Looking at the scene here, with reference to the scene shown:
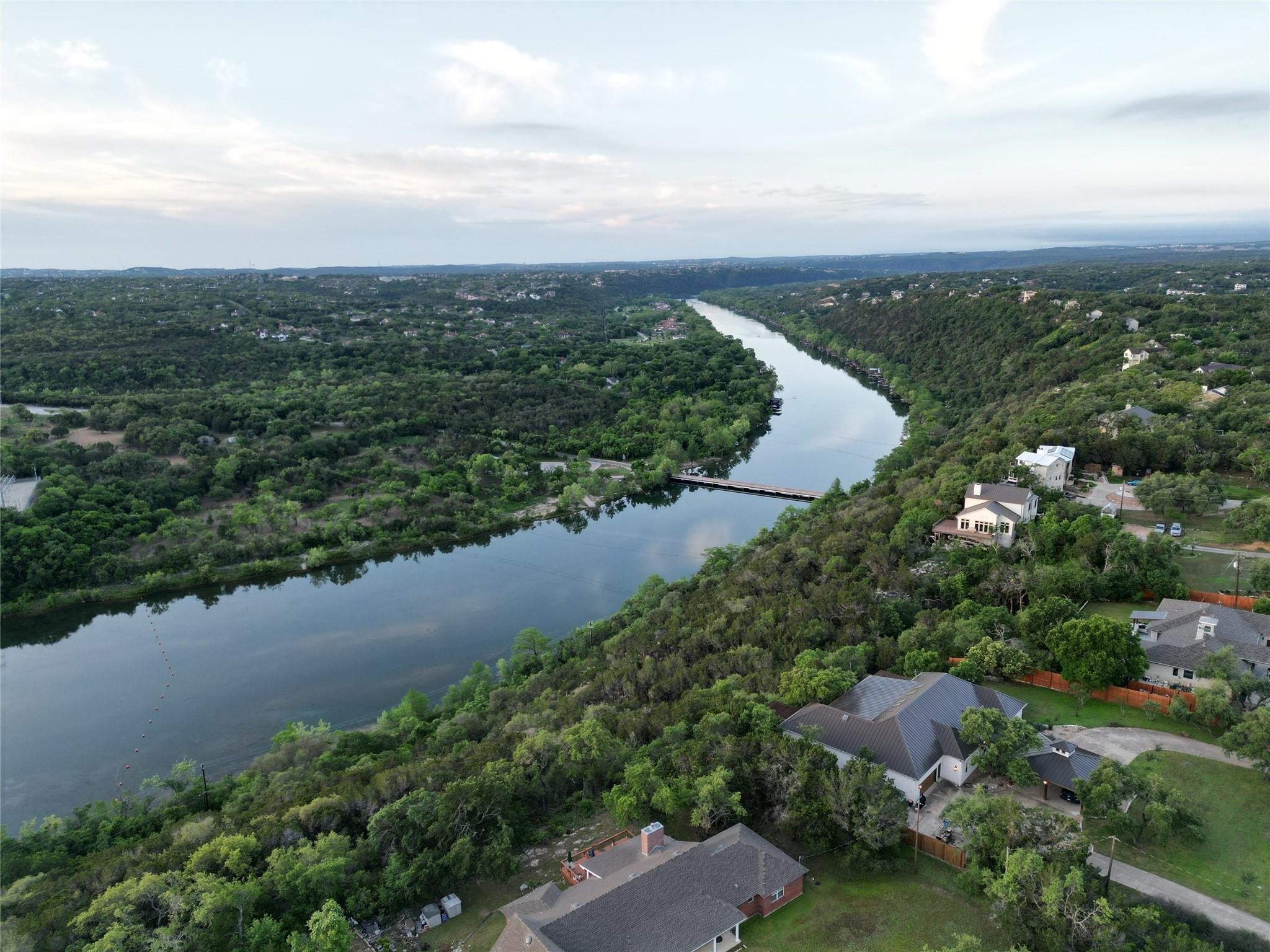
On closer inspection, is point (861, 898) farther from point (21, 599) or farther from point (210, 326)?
point (210, 326)

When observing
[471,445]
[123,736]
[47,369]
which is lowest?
[123,736]

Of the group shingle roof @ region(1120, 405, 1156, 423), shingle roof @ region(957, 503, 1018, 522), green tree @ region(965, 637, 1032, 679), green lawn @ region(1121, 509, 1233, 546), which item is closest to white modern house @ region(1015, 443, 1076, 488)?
green lawn @ region(1121, 509, 1233, 546)

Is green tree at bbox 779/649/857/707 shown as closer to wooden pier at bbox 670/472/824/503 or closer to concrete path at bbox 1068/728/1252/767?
concrete path at bbox 1068/728/1252/767

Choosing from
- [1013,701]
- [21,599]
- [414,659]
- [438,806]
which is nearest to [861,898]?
[1013,701]

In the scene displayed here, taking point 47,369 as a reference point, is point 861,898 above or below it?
below

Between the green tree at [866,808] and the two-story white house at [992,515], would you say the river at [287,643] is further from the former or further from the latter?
the green tree at [866,808]

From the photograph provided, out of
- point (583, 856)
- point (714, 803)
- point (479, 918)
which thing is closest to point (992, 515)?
→ point (714, 803)

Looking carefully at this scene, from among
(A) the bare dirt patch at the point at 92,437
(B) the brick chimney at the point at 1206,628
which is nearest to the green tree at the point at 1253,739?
(B) the brick chimney at the point at 1206,628
